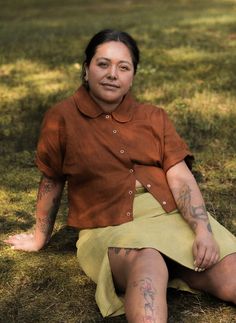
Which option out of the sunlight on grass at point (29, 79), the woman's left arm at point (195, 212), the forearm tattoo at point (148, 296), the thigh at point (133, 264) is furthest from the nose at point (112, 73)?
the sunlight on grass at point (29, 79)

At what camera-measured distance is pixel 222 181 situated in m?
4.86

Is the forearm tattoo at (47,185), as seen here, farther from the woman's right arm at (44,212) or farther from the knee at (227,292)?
the knee at (227,292)

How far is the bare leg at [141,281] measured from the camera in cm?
265

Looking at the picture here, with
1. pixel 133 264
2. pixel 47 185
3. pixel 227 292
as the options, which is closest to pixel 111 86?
pixel 47 185

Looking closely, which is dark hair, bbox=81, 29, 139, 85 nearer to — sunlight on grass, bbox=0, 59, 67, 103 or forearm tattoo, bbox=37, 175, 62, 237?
forearm tattoo, bbox=37, 175, 62, 237

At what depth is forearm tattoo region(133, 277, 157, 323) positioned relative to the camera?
8.60 ft

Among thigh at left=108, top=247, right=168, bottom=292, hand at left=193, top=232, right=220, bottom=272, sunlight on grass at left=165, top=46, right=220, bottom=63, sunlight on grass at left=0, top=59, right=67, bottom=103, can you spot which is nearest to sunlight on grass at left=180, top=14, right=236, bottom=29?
sunlight on grass at left=165, top=46, right=220, bottom=63

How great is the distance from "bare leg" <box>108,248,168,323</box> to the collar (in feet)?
2.58

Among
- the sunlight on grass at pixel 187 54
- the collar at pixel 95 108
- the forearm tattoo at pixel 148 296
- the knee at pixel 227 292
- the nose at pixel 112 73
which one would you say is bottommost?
the sunlight on grass at pixel 187 54

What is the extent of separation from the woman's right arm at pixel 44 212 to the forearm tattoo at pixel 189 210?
716 millimetres

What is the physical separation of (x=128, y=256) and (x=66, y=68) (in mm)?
5237

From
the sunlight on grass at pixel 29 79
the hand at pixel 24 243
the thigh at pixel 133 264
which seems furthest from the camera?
the sunlight on grass at pixel 29 79

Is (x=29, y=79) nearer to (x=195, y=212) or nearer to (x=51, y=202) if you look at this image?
(x=51, y=202)

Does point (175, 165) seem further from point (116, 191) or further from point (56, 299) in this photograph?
point (56, 299)
